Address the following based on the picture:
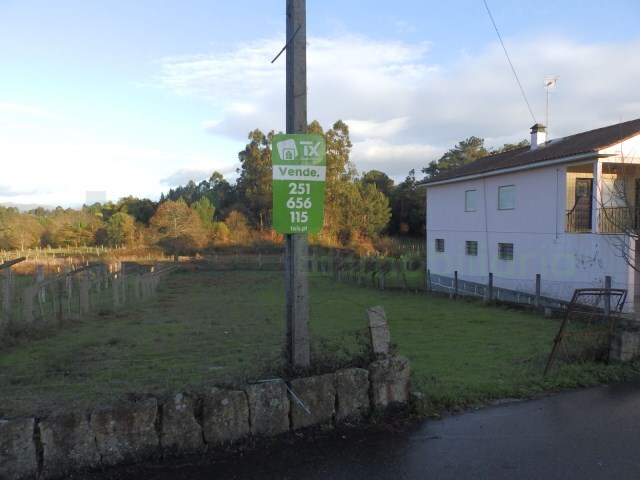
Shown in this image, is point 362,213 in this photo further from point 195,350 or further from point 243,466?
point 243,466

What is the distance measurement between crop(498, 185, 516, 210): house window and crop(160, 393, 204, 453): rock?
17.8m

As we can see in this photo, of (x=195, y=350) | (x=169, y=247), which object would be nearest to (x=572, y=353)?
(x=195, y=350)

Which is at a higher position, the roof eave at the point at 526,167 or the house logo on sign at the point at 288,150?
the roof eave at the point at 526,167

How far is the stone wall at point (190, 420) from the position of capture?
3.60m

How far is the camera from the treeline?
46.5 meters

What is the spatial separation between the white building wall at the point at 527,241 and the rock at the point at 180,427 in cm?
1385

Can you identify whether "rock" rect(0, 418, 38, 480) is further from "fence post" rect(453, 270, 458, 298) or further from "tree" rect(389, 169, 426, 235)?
"tree" rect(389, 169, 426, 235)

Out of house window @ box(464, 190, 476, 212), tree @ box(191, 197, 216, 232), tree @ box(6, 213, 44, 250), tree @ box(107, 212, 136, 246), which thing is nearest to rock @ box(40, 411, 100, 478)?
house window @ box(464, 190, 476, 212)

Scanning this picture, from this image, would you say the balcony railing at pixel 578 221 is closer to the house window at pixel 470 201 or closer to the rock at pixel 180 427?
the house window at pixel 470 201

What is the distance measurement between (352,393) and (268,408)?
2.79 feet

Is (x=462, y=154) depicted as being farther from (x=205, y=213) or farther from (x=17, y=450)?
(x=17, y=450)

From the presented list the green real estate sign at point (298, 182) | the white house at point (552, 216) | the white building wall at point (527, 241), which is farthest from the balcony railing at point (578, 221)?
the green real estate sign at point (298, 182)

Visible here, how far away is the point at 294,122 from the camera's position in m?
4.86

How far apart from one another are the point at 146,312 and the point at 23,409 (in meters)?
12.4
